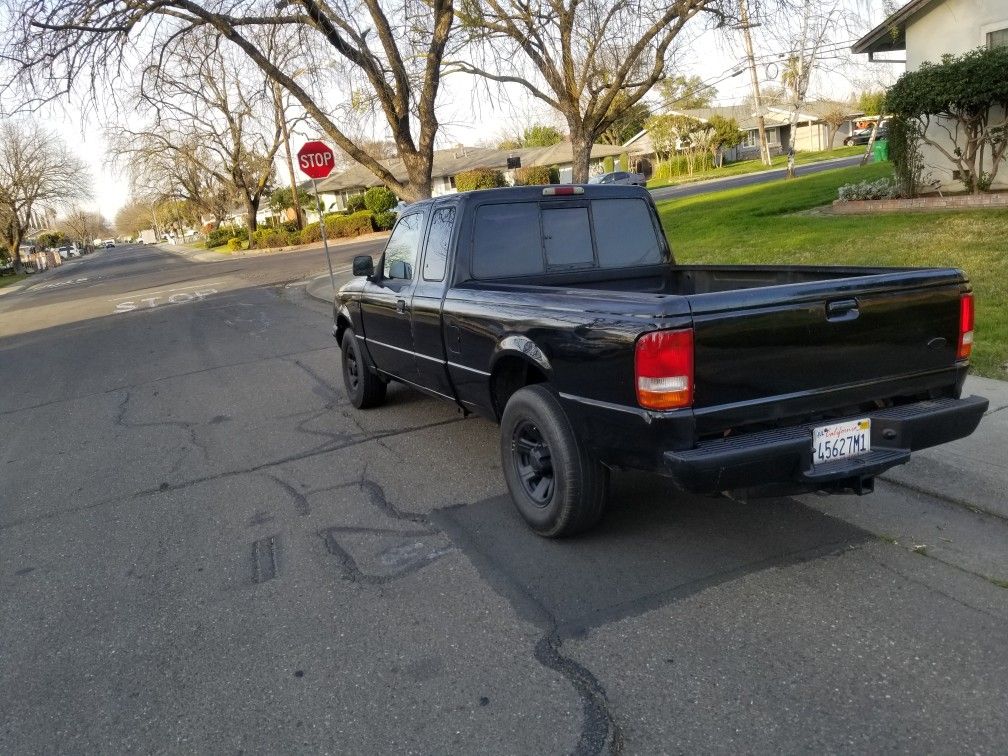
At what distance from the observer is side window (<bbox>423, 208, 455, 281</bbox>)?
17.7ft

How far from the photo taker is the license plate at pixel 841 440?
3516mm

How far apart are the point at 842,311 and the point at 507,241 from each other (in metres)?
2.35

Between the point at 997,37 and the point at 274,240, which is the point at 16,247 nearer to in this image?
the point at 274,240

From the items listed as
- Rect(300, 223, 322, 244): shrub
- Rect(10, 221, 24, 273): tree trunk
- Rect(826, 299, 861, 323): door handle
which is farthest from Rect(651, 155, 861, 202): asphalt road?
Rect(10, 221, 24, 273): tree trunk

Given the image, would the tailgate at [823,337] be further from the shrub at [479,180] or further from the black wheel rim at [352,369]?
the shrub at [479,180]

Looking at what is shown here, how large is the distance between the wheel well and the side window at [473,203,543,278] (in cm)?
80

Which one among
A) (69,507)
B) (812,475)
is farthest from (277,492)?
(812,475)

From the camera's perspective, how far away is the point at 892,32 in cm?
1606

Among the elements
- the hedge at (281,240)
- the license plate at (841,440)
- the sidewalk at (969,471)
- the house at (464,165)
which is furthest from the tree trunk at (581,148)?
the house at (464,165)

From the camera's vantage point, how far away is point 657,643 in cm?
329

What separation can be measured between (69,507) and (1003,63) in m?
14.7

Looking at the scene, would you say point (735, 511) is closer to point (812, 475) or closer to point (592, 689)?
point (812, 475)

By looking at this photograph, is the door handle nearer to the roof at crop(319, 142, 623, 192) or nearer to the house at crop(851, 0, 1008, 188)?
the house at crop(851, 0, 1008, 188)

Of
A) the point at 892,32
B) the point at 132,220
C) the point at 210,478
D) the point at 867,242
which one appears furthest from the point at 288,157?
the point at 132,220
